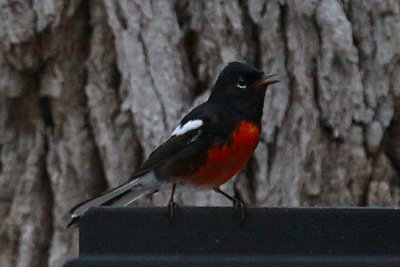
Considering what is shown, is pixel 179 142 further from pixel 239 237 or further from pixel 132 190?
pixel 239 237

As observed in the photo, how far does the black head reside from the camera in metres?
4.21

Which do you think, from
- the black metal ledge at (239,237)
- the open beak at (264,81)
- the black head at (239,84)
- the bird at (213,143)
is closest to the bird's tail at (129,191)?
the bird at (213,143)

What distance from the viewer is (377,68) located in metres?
4.66

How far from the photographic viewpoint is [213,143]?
4.05m

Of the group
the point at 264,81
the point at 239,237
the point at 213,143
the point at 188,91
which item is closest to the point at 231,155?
the point at 213,143

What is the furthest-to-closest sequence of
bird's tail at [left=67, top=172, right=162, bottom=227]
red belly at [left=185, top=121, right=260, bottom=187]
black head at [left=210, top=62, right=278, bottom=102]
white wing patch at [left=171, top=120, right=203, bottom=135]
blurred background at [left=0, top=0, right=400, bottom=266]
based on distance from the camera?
1. blurred background at [left=0, top=0, right=400, bottom=266]
2. black head at [left=210, top=62, right=278, bottom=102]
3. white wing patch at [left=171, top=120, right=203, bottom=135]
4. red belly at [left=185, top=121, right=260, bottom=187]
5. bird's tail at [left=67, top=172, right=162, bottom=227]

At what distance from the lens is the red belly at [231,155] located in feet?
13.1

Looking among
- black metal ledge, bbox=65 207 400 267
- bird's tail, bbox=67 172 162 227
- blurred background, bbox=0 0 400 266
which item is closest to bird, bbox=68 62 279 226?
bird's tail, bbox=67 172 162 227

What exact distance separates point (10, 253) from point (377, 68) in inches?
83.7

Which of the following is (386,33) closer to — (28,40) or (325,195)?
(325,195)

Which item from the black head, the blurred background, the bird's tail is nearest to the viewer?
the bird's tail

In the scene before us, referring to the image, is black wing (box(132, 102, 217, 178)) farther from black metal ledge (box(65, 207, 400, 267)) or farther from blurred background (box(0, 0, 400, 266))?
black metal ledge (box(65, 207, 400, 267))

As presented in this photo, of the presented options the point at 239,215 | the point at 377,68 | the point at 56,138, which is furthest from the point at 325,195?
the point at 239,215

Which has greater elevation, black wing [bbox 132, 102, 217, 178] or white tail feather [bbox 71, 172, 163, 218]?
black wing [bbox 132, 102, 217, 178]
